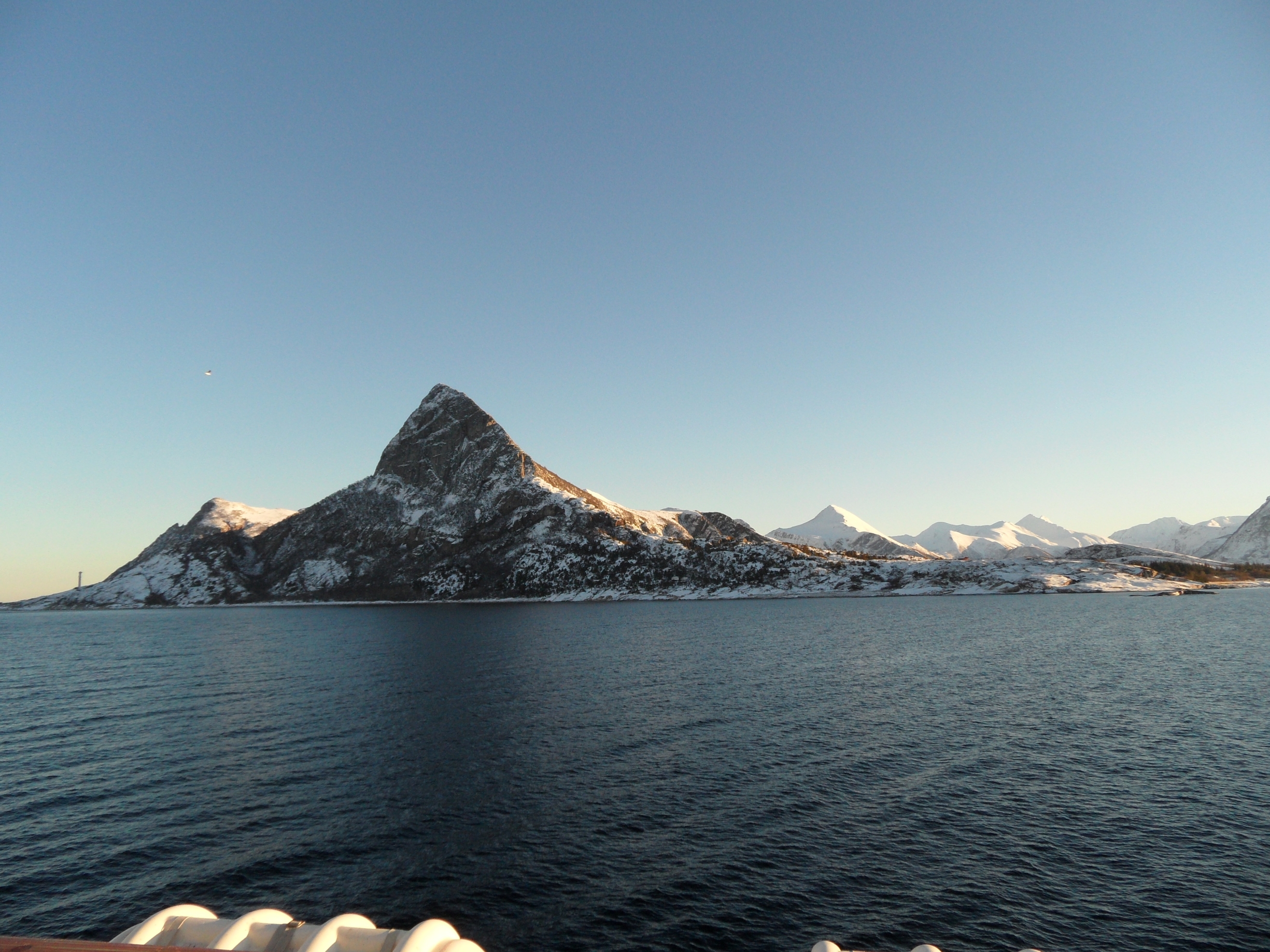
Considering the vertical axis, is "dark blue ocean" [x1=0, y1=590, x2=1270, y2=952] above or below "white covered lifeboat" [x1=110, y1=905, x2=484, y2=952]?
below

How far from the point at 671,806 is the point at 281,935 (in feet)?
87.1

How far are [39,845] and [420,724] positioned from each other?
28.5 metres

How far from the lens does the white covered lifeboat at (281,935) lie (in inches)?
608

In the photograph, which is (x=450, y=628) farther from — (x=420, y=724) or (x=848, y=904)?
(x=848, y=904)

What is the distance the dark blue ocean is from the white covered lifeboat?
40.6 ft

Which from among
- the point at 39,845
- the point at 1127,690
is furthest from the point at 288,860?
the point at 1127,690

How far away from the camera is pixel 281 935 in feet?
54.1

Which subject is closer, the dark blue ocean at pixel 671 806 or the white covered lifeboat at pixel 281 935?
the white covered lifeboat at pixel 281 935

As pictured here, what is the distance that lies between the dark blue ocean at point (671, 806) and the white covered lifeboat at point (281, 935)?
12.4 meters

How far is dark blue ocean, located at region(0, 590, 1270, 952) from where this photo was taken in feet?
90.1

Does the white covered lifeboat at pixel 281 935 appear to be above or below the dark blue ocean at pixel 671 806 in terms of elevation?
above

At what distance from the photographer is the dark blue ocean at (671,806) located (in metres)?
27.5

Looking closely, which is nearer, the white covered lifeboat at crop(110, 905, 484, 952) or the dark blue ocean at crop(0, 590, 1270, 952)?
the white covered lifeboat at crop(110, 905, 484, 952)

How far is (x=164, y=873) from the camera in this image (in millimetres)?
31453
